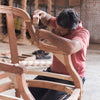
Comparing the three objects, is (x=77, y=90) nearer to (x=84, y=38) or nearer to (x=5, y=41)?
(x=84, y=38)

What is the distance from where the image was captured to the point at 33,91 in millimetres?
1291

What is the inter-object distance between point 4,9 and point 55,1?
147 inches

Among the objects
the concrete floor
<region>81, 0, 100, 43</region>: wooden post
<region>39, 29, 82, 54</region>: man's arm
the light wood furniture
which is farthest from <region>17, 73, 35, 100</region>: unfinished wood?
<region>81, 0, 100, 43</region>: wooden post

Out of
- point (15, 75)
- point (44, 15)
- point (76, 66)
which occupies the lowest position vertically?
point (76, 66)

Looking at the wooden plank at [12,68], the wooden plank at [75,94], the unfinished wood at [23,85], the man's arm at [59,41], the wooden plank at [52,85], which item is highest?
the man's arm at [59,41]

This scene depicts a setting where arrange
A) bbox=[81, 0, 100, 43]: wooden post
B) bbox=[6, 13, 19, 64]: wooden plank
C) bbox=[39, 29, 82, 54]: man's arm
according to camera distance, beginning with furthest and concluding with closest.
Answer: bbox=[81, 0, 100, 43]: wooden post < bbox=[6, 13, 19, 64]: wooden plank < bbox=[39, 29, 82, 54]: man's arm

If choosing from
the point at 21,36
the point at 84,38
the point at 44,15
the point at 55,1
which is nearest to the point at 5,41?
the point at 21,36

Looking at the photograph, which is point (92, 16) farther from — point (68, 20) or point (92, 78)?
point (68, 20)

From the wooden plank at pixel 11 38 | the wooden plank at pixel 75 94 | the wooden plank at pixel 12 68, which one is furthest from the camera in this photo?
the wooden plank at pixel 11 38

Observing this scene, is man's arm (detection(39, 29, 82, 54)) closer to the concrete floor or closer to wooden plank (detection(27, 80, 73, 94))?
wooden plank (detection(27, 80, 73, 94))

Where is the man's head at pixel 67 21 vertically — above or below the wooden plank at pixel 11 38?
above

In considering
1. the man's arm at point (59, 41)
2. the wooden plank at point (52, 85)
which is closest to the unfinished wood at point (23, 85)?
the man's arm at point (59, 41)

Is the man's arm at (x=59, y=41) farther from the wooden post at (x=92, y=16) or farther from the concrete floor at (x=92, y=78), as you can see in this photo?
the wooden post at (x=92, y=16)

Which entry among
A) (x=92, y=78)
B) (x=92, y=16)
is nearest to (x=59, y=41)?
(x=92, y=78)
